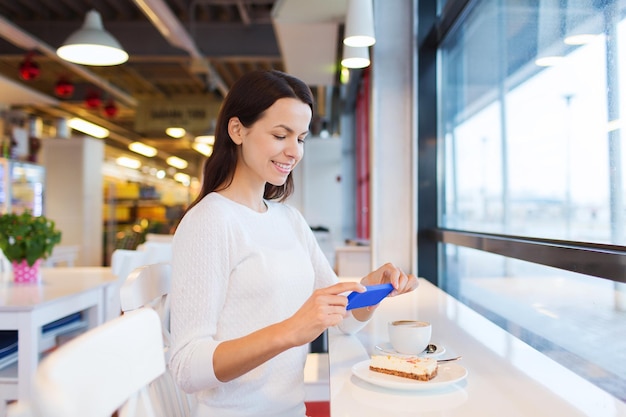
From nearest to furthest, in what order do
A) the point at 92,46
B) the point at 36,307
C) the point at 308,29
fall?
1. the point at 36,307
2. the point at 92,46
3. the point at 308,29

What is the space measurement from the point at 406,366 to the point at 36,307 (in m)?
1.86

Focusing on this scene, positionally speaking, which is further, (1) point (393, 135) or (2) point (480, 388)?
(1) point (393, 135)

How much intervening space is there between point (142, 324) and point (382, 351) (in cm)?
71

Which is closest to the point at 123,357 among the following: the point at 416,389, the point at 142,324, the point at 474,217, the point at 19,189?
the point at 142,324

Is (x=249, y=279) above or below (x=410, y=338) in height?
above

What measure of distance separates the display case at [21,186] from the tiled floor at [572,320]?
317 inches

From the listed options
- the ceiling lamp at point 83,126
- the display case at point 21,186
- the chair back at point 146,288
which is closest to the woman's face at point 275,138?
the chair back at point 146,288

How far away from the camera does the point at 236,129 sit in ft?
4.97

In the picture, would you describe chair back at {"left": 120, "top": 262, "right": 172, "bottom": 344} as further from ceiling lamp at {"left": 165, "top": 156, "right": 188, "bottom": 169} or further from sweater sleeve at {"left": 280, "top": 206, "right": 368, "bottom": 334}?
ceiling lamp at {"left": 165, "top": 156, "right": 188, "bottom": 169}

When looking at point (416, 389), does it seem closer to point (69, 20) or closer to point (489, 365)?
point (489, 365)

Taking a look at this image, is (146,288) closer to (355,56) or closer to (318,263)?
(318,263)

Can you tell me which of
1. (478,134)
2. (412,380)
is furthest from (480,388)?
(478,134)

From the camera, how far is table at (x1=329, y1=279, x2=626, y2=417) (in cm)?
104

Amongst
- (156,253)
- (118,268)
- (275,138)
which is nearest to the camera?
(275,138)
